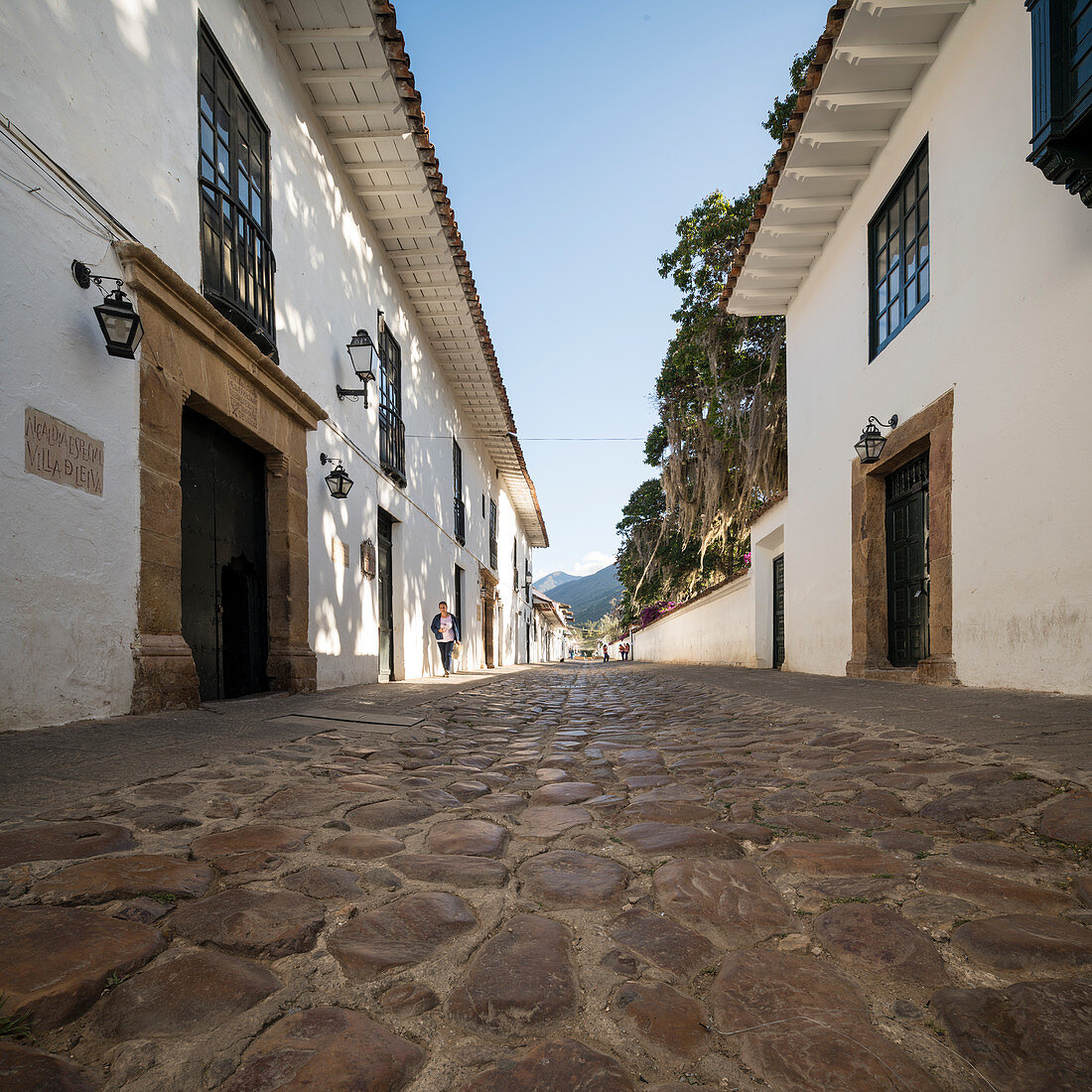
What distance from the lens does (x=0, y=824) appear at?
64.4 inches

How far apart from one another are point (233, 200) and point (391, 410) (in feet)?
13.3

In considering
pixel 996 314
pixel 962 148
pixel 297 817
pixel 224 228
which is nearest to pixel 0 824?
pixel 297 817

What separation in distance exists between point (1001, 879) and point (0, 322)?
404cm

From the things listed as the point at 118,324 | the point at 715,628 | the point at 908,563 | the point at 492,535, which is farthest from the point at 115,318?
the point at 492,535

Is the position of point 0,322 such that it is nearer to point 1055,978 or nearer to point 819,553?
point 1055,978

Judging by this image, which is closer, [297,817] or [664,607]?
[297,817]

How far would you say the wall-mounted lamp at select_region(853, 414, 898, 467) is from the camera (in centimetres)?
617

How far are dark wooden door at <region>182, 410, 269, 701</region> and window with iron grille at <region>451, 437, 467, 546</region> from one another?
7333 millimetres

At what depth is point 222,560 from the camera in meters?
5.12

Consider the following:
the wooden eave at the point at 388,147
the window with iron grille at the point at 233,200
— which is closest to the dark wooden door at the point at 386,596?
the wooden eave at the point at 388,147

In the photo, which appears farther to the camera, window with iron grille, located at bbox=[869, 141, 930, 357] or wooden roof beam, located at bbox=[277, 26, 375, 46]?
window with iron grille, located at bbox=[869, 141, 930, 357]

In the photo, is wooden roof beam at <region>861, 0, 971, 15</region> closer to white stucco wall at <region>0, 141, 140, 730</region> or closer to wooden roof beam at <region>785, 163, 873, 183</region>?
wooden roof beam at <region>785, 163, 873, 183</region>

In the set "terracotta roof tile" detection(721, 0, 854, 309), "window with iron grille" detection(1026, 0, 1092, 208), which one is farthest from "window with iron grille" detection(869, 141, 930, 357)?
"window with iron grille" detection(1026, 0, 1092, 208)

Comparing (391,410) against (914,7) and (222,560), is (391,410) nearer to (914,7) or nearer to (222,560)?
(222,560)
